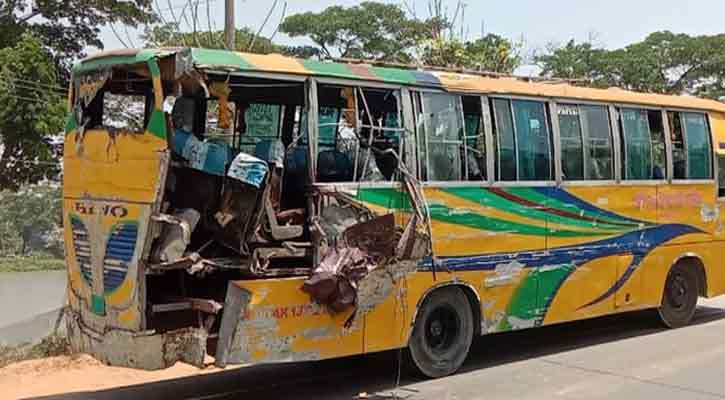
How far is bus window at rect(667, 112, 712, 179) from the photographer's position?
1073 centimetres

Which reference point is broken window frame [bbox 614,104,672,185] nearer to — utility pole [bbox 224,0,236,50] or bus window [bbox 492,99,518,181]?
bus window [bbox 492,99,518,181]

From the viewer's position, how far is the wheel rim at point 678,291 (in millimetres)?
10870

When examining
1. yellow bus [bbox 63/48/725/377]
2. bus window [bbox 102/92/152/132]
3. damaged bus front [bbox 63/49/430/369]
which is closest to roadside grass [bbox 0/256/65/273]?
bus window [bbox 102/92/152/132]

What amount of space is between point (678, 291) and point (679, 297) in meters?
0.09

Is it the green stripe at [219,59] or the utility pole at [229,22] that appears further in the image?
the utility pole at [229,22]

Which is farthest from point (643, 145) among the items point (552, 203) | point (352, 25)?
point (352, 25)

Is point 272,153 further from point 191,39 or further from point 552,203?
point 191,39

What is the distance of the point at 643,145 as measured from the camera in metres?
10.2

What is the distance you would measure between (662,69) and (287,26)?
732 inches

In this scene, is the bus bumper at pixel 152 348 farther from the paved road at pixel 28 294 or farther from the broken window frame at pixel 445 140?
the paved road at pixel 28 294

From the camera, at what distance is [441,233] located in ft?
26.0

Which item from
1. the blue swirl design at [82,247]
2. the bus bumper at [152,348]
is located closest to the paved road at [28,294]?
the blue swirl design at [82,247]

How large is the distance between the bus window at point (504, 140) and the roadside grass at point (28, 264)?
17.1 metres

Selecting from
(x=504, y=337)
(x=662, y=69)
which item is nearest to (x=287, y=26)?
(x=662, y=69)
